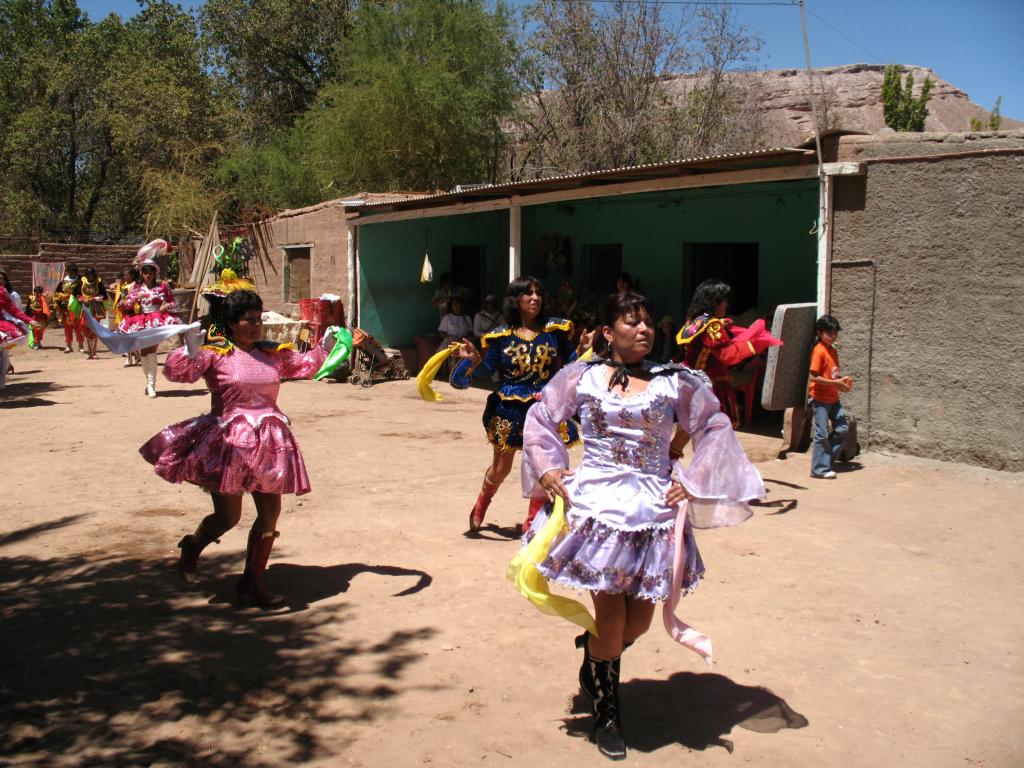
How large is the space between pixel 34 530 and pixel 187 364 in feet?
8.00

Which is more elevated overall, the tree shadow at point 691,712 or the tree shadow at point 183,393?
the tree shadow at point 183,393

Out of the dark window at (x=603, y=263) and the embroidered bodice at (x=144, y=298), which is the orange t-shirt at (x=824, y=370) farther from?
the embroidered bodice at (x=144, y=298)

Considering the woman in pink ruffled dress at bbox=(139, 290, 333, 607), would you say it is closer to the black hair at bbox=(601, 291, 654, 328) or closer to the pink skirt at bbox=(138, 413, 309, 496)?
the pink skirt at bbox=(138, 413, 309, 496)

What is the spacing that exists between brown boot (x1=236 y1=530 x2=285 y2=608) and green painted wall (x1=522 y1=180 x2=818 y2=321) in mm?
9741

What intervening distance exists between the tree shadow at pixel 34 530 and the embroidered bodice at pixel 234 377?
2.13 meters

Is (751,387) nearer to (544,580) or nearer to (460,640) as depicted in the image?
(460,640)

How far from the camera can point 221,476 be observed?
4758 mm

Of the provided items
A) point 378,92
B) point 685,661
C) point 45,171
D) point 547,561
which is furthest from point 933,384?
point 45,171

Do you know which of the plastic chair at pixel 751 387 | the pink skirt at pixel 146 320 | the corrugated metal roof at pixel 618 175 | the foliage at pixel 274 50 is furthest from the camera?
the foliage at pixel 274 50

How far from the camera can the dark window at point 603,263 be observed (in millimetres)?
15934

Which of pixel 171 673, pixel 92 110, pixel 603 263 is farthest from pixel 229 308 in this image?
pixel 92 110

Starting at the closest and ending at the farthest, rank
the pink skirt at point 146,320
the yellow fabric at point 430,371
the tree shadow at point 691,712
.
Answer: the tree shadow at point 691,712 → the yellow fabric at point 430,371 → the pink skirt at point 146,320

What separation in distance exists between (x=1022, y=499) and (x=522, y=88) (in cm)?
1854

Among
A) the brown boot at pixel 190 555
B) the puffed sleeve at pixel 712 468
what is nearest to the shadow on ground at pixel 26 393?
the brown boot at pixel 190 555
